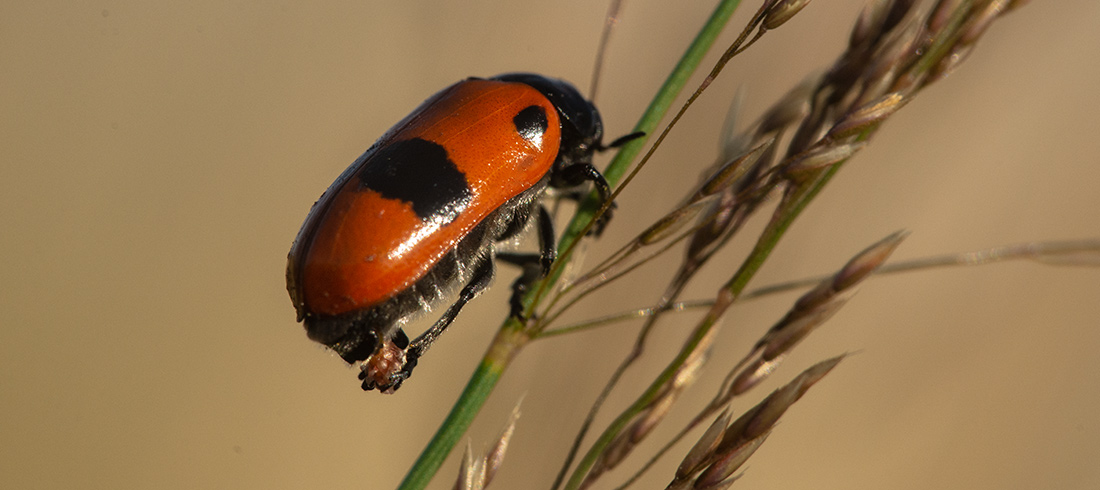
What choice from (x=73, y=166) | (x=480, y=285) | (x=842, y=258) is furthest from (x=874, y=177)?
(x=73, y=166)

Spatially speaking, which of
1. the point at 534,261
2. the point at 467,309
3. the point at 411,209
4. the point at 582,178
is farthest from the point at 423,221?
the point at 467,309

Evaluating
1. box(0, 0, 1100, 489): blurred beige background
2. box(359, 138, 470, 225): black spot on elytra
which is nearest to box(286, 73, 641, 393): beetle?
box(359, 138, 470, 225): black spot on elytra

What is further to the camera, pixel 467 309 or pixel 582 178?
pixel 467 309

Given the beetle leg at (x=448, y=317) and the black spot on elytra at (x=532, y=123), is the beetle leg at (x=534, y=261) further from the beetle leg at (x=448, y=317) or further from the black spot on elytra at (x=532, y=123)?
the black spot on elytra at (x=532, y=123)

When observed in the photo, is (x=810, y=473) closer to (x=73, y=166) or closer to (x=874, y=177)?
(x=874, y=177)

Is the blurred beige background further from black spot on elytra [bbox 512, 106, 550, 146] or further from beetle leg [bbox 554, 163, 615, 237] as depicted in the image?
black spot on elytra [bbox 512, 106, 550, 146]

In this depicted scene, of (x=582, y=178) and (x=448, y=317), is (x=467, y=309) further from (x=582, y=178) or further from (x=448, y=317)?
(x=448, y=317)
